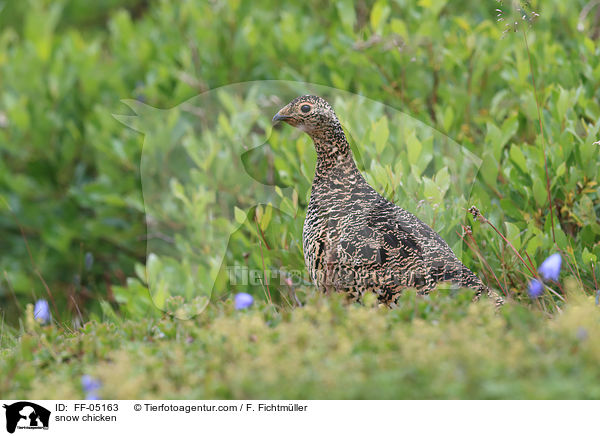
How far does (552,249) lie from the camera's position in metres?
3.96

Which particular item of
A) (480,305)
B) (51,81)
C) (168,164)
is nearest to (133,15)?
(51,81)

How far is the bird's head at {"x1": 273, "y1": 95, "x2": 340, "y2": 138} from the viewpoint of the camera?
10.8 feet

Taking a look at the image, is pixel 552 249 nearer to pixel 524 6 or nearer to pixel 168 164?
pixel 524 6

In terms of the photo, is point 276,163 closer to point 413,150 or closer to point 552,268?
point 413,150

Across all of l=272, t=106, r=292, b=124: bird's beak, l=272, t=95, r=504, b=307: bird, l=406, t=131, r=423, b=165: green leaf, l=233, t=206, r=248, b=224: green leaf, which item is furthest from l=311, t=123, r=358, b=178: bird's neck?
l=233, t=206, r=248, b=224: green leaf

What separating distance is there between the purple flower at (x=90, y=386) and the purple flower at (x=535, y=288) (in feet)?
7.09

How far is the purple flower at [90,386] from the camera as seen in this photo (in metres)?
2.78

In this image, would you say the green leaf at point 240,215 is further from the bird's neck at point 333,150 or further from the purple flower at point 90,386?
the purple flower at point 90,386

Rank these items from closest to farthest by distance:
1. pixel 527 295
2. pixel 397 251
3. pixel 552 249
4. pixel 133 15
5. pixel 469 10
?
pixel 397 251
pixel 527 295
pixel 552 249
pixel 469 10
pixel 133 15

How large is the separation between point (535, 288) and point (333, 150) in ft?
4.16

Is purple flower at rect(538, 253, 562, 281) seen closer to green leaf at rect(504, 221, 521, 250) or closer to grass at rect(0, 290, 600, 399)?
grass at rect(0, 290, 600, 399)

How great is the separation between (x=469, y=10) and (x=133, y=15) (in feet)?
24.6

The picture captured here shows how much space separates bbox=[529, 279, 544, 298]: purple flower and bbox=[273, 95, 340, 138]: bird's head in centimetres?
131
